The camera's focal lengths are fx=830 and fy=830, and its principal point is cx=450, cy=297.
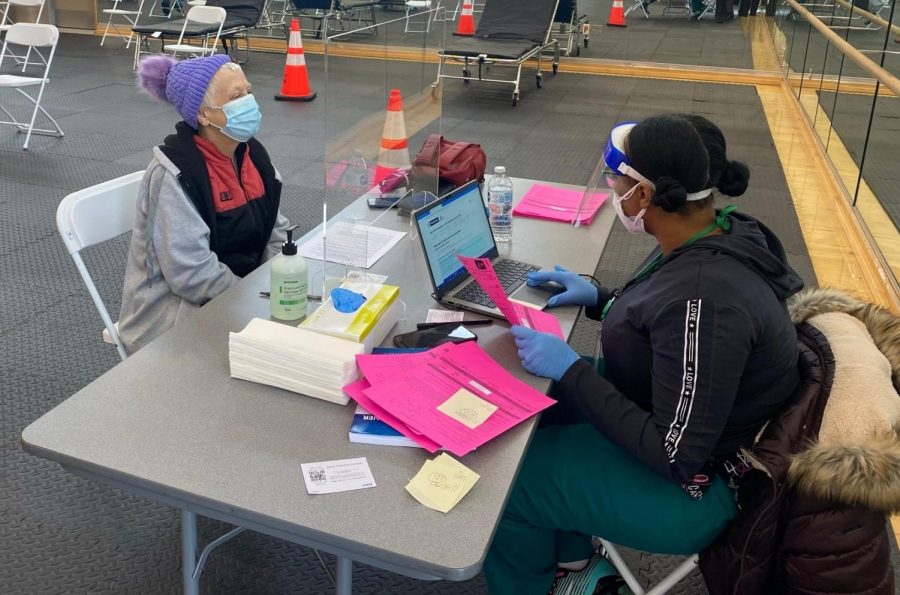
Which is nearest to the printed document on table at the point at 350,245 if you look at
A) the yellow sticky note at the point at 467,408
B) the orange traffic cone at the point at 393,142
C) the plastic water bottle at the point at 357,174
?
the plastic water bottle at the point at 357,174

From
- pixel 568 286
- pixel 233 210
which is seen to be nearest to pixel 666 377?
pixel 568 286

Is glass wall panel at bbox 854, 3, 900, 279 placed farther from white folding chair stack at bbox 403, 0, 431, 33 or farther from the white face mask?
the white face mask

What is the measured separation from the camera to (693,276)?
151cm

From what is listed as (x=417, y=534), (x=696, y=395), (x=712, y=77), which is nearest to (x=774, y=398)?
(x=696, y=395)

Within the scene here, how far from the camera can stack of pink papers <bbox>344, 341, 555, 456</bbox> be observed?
56.9 inches

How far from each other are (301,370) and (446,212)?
2.14 ft

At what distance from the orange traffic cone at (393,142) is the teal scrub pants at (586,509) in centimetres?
104

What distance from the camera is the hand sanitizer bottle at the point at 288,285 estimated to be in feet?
5.86

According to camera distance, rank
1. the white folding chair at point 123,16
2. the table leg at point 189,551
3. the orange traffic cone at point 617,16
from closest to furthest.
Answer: the table leg at point 189,551 → the white folding chair at point 123,16 → the orange traffic cone at point 617,16

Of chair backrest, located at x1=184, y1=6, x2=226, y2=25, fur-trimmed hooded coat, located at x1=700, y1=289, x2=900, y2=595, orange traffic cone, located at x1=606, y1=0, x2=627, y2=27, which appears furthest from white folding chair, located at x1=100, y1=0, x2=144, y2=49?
fur-trimmed hooded coat, located at x1=700, y1=289, x2=900, y2=595

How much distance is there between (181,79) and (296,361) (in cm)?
120

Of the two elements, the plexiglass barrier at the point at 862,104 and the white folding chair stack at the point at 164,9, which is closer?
the plexiglass barrier at the point at 862,104

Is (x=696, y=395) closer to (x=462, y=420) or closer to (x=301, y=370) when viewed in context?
(x=462, y=420)

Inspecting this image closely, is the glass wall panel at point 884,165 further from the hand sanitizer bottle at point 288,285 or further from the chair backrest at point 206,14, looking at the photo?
the chair backrest at point 206,14
